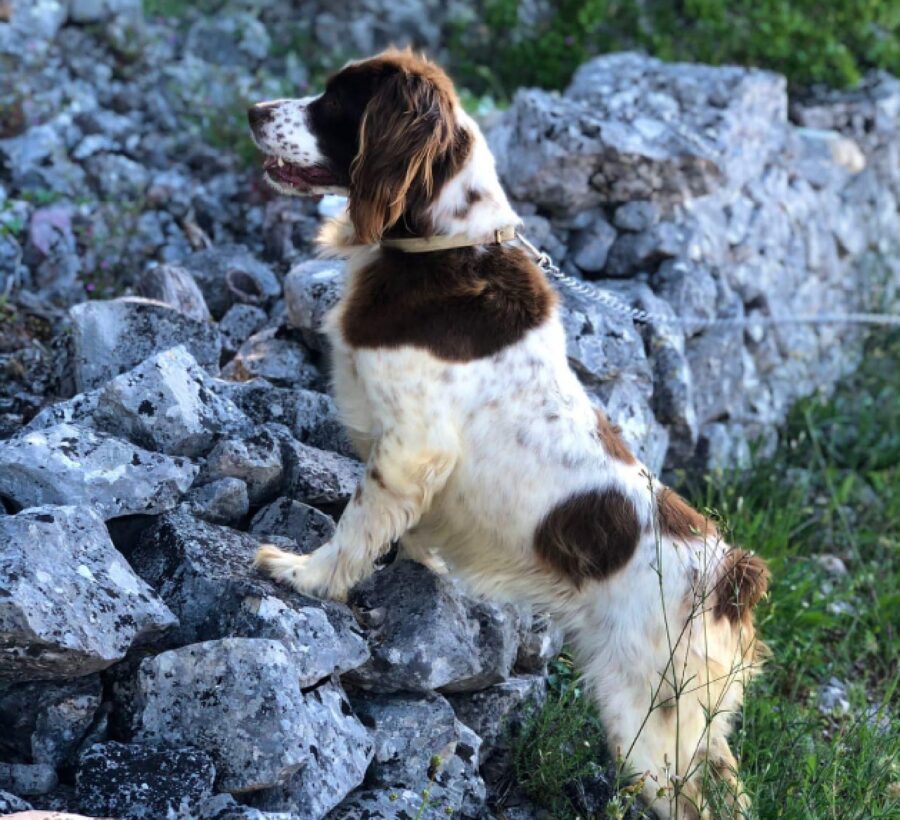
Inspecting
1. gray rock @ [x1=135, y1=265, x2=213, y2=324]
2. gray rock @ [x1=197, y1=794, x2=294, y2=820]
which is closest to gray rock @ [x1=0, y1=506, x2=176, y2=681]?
gray rock @ [x1=197, y1=794, x2=294, y2=820]

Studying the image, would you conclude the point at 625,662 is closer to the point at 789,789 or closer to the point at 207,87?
the point at 789,789

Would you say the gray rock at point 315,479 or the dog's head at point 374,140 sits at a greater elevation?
the dog's head at point 374,140

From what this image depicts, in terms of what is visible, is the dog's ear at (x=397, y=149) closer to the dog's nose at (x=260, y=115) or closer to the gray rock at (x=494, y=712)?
the dog's nose at (x=260, y=115)

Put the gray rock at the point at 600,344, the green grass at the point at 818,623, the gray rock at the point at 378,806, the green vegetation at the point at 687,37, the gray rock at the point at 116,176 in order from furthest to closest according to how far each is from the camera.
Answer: the green vegetation at the point at 687,37
the gray rock at the point at 116,176
the gray rock at the point at 600,344
the green grass at the point at 818,623
the gray rock at the point at 378,806

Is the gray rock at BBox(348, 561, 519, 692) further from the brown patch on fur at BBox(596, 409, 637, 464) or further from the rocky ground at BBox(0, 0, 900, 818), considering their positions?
the brown patch on fur at BBox(596, 409, 637, 464)

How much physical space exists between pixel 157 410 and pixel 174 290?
1314mm

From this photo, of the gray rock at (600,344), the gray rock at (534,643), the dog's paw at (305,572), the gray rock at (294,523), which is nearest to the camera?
the dog's paw at (305,572)

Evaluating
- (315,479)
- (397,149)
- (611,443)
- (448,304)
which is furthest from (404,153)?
→ (315,479)

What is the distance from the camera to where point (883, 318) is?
5.99 meters

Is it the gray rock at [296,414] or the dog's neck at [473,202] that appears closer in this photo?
the dog's neck at [473,202]

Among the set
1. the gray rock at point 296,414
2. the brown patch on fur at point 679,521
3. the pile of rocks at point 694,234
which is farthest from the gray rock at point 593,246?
the brown patch on fur at point 679,521

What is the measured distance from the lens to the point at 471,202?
341cm

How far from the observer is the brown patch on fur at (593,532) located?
3330 millimetres

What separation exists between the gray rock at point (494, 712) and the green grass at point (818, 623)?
76 mm
